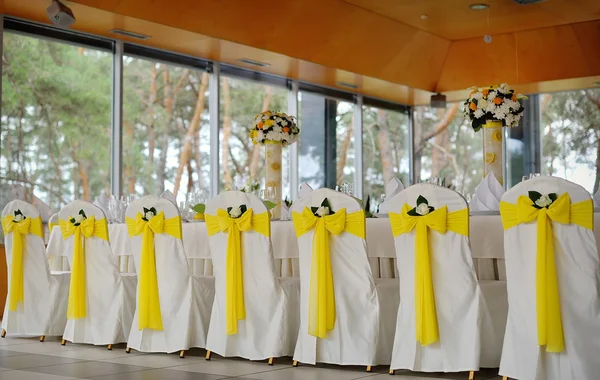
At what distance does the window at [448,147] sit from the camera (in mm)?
12844

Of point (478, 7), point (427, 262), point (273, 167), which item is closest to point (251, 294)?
→ point (427, 262)

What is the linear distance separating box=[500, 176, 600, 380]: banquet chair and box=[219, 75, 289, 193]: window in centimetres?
690

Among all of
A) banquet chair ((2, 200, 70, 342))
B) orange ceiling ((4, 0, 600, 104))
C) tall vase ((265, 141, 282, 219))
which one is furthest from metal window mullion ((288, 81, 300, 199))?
banquet chair ((2, 200, 70, 342))

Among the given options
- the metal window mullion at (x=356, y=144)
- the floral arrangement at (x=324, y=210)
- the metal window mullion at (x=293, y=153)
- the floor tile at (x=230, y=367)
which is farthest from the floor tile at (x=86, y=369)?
the metal window mullion at (x=356, y=144)

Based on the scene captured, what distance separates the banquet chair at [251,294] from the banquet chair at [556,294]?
1352 mm

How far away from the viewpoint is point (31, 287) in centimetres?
572

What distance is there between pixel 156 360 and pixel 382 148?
8584 mm

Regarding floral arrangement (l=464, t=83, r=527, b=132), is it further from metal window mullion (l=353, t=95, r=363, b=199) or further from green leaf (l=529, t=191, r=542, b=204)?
metal window mullion (l=353, t=95, r=363, b=199)

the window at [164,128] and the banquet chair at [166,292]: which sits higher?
the window at [164,128]

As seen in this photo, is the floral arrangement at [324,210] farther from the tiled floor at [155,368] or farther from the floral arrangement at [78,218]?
the floral arrangement at [78,218]

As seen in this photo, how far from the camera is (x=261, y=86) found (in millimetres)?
10758

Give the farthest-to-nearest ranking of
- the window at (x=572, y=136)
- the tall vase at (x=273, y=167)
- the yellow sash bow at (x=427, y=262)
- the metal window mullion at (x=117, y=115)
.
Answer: the window at (x=572, y=136) < the metal window mullion at (x=117, y=115) < the tall vase at (x=273, y=167) < the yellow sash bow at (x=427, y=262)

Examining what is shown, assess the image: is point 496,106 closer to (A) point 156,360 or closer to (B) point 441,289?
(B) point 441,289

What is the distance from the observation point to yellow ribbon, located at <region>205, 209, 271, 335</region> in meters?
4.52
